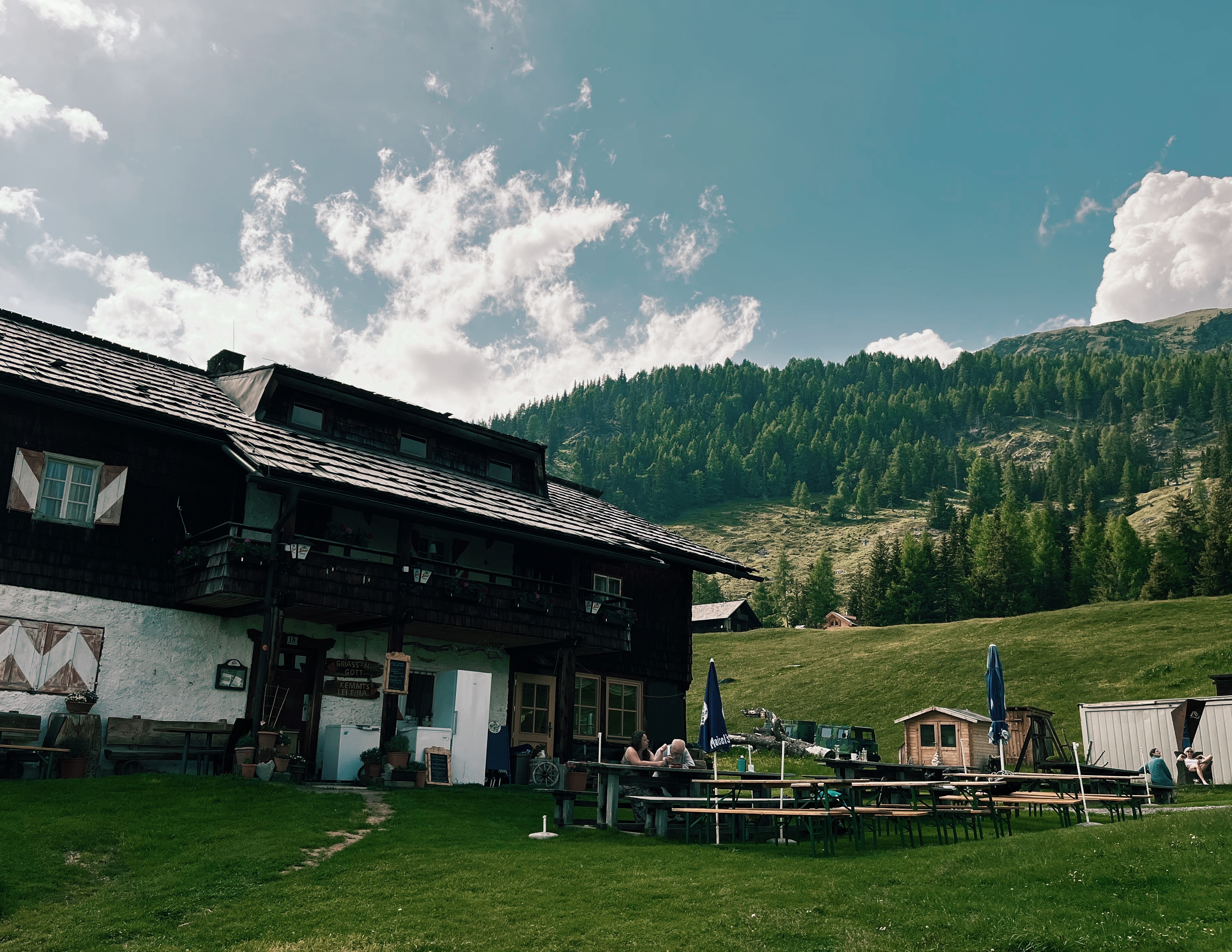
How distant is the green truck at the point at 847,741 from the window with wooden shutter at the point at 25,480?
31.6 metres

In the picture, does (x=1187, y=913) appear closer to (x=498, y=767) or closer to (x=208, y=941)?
(x=208, y=941)

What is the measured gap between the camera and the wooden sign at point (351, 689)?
2322 cm

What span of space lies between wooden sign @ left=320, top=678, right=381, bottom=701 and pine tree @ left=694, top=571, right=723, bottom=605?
372ft

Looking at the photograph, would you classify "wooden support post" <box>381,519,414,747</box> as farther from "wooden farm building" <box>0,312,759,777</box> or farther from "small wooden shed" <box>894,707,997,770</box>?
"small wooden shed" <box>894,707,997,770</box>

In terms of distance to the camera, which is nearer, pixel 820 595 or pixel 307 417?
pixel 307 417

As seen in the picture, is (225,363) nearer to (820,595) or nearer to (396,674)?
(396,674)

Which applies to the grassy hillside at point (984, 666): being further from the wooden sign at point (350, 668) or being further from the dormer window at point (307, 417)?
the dormer window at point (307, 417)

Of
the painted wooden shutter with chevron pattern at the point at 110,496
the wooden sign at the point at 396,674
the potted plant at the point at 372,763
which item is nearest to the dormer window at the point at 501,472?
the wooden sign at the point at 396,674

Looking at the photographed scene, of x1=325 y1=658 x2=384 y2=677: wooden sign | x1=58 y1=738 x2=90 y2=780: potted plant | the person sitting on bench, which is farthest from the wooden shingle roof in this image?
the person sitting on bench

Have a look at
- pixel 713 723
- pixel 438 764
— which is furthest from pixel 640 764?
pixel 438 764

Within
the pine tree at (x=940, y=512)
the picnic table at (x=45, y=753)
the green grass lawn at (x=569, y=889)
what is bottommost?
the green grass lawn at (x=569, y=889)

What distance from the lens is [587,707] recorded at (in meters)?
29.3

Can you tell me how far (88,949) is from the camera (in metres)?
9.75

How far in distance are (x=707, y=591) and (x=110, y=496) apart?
12587cm
